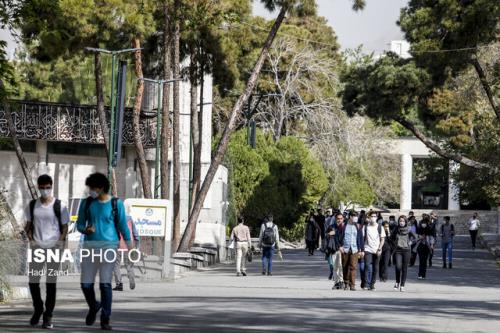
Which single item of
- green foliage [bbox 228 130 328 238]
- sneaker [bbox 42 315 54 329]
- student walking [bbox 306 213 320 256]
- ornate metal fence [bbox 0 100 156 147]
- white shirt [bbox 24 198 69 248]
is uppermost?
ornate metal fence [bbox 0 100 156 147]

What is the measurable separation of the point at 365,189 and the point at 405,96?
35.7 metres

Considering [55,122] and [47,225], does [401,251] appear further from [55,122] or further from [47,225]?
[55,122]

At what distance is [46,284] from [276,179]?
4861cm

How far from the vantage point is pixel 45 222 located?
14453mm

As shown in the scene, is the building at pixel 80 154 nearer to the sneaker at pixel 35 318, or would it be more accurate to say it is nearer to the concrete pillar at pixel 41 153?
the concrete pillar at pixel 41 153

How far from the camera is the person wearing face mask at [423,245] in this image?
3481 centimetres

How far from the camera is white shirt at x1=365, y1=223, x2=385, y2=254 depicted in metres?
28.2

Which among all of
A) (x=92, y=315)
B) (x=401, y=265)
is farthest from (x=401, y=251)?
(x=92, y=315)

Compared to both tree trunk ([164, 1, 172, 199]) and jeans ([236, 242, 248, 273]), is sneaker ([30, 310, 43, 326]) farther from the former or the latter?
tree trunk ([164, 1, 172, 199])

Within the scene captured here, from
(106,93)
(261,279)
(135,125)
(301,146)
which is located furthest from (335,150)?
(261,279)

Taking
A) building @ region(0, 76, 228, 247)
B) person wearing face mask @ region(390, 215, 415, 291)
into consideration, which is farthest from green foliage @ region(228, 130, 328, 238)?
person wearing face mask @ region(390, 215, 415, 291)

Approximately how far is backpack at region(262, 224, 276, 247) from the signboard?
18.1 feet

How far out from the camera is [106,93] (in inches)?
2258

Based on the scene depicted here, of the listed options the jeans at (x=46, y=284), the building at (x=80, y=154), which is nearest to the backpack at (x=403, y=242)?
the jeans at (x=46, y=284)
